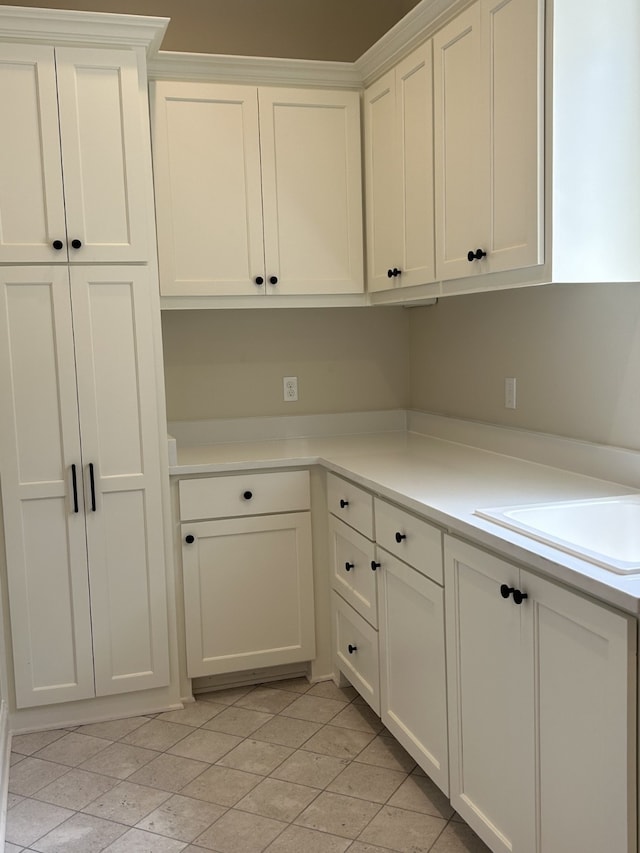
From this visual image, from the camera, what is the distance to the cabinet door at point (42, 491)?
8.43 ft

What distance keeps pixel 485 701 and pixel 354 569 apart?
93cm

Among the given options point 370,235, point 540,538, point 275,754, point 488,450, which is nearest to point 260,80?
point 370,235

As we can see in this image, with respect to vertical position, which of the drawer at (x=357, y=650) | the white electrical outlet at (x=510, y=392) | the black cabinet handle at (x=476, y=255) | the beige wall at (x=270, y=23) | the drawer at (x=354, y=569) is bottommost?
the drawer at (x=357, y=650)

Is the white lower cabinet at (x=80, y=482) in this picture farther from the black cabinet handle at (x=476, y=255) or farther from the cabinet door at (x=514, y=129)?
the cabinet door at (x=514, y=129)

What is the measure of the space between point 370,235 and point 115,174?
972 mm

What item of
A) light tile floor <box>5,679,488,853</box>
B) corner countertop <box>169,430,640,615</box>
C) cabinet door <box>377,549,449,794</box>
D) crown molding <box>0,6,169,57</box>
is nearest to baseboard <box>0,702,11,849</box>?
light tile floor <box>5,679,488,853</box>

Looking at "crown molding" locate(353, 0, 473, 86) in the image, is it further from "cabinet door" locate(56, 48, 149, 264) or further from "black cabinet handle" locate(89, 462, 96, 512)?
"black cabinet handle" locate(89, 462, 96, 512)

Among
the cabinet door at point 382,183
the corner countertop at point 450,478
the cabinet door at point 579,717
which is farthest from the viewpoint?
the cabinet door at point 382,183

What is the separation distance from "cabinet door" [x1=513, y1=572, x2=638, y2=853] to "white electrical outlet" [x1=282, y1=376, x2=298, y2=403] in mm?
1920

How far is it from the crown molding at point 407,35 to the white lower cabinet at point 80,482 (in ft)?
3.71

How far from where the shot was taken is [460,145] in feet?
7.52

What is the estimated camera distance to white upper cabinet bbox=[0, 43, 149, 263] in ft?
8.19

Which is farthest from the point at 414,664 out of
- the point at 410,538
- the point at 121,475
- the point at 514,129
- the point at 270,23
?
the point at 270,23

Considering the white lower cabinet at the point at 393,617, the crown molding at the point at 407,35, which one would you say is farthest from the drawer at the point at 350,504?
the crown molding at the point at 407,35
